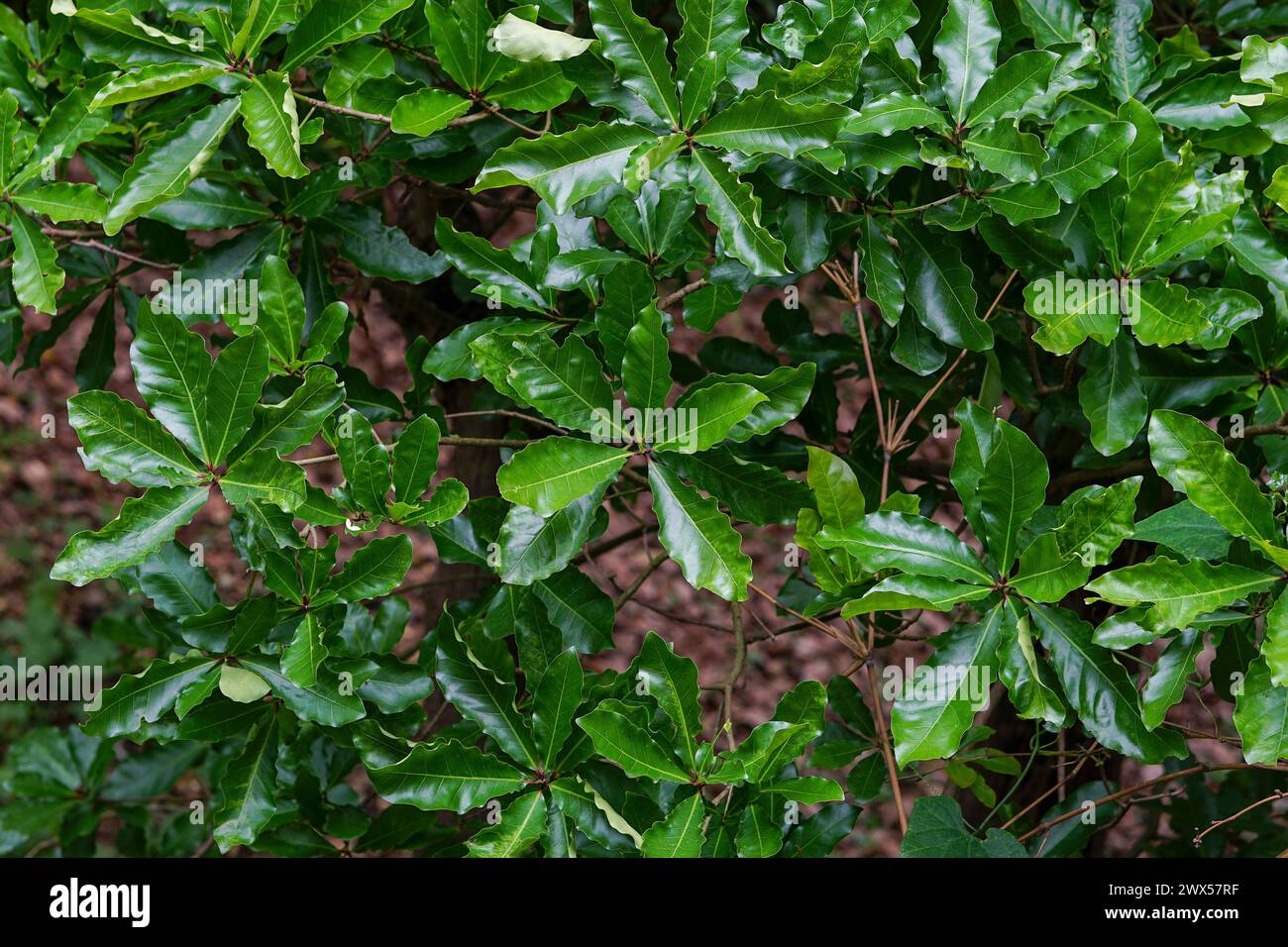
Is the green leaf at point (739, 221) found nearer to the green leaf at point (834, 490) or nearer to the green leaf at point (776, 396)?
the green leaf at point (776, 396)

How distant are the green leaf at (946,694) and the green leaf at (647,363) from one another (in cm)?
51

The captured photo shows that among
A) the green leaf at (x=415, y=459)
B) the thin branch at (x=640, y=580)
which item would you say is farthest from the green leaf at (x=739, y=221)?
the thin branch at (x=640, y=580)

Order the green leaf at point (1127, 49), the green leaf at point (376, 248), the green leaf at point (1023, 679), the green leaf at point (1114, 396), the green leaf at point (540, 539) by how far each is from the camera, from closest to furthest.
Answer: the green leaf at point (1023, 679), the green leaf at point (540, 539), the green leaf at point (1114, 396), the green leaf at point (1127, 49), the green leaf at point (376, 248)

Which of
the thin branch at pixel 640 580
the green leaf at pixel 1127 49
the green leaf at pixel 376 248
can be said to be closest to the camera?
the green leaf at pixel 1127 49

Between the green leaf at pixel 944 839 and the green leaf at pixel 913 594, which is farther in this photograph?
the green leaf at pixel 944 839

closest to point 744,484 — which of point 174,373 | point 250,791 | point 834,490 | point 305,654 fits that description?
point 834,490

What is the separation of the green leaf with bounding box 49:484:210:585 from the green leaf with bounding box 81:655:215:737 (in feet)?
0.65

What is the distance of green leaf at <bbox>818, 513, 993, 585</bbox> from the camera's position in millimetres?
1479

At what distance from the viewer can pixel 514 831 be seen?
5.06ft

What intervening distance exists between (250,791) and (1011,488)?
1243 millimetres

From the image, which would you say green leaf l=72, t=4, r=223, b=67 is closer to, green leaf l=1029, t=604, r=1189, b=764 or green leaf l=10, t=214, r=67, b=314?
green leaf l=10, t=214, r=67, b=314

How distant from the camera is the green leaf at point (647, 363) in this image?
1497 millimetres

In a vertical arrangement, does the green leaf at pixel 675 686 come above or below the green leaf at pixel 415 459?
below

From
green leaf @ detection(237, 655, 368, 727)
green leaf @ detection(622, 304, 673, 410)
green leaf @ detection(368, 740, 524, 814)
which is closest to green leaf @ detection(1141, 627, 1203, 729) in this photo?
green leaf @ detection(622, 304, 673, 410)
